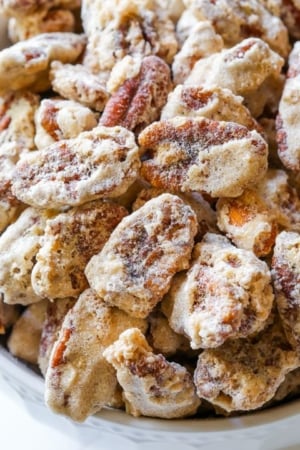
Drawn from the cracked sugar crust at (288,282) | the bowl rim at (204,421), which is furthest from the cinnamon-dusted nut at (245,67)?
the bowl rim at (204,421)

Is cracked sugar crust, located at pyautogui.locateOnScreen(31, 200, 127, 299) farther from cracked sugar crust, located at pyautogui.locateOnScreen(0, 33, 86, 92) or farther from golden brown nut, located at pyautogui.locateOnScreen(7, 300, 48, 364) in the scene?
cracked sugar crust, located at pyautogui.locateOnScreen(0, 33, 86, 92)

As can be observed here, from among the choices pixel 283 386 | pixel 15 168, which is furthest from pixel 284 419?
pixel 15 168

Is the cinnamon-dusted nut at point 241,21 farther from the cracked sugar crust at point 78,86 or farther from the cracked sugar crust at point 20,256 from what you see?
the cracked sugar crust at point 20,256

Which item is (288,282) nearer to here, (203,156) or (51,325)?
(203,156)

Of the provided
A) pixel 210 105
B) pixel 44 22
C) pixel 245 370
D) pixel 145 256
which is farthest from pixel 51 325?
pixel 44 22

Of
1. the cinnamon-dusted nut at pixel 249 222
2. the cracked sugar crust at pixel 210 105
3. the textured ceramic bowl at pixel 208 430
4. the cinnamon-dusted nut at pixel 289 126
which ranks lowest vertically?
the textured ceramic bowl at pixel 208 430
